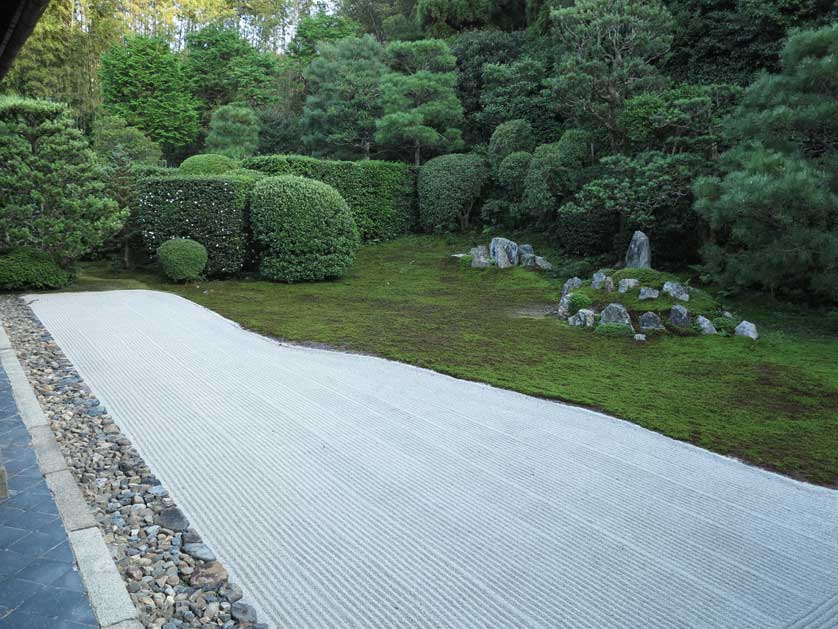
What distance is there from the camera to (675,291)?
7312mm

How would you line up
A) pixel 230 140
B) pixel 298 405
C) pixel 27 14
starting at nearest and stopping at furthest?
pixel 27 14 → pixel 298 405 → pixel 230 140

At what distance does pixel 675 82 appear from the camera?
37.3ft

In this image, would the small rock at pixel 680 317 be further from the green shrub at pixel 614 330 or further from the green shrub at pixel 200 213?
the green shrub at pixel 200 213

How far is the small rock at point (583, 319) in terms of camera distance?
704cm

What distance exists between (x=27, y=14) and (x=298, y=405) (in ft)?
8.88

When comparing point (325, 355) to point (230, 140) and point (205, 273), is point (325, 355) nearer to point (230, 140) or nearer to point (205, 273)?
point (205, 273)

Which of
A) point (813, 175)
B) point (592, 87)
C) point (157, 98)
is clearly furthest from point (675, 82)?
point (157, 98)

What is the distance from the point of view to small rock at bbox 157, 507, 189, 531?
8.55 ft

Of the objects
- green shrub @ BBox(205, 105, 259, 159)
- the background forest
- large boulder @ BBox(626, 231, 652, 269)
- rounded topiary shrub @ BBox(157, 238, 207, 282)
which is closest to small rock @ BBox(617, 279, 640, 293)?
the background forest

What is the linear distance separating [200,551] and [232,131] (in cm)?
1714

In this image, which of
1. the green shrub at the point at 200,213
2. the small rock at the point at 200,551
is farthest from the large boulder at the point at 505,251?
the small rock at the point at 200,551

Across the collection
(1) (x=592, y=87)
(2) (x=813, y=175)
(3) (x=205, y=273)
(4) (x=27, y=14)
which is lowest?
(3) (x=205, y=273)

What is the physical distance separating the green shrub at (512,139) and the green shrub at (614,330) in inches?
273

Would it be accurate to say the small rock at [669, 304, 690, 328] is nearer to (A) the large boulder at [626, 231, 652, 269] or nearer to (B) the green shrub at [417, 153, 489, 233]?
(A) the large boulder at [626, 231, 652, 269]
